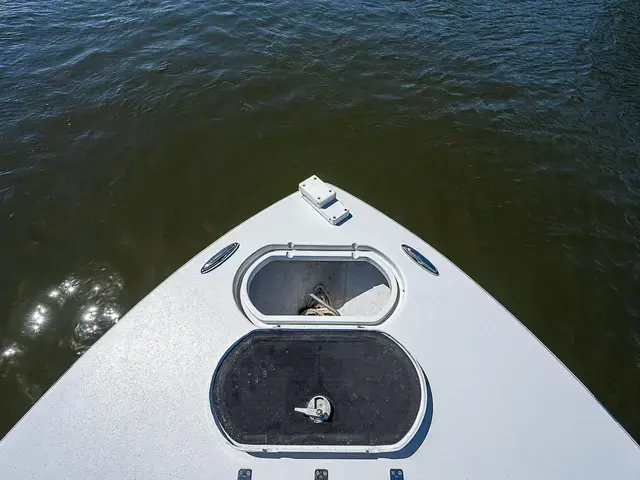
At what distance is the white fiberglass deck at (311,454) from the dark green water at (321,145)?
2903 mm

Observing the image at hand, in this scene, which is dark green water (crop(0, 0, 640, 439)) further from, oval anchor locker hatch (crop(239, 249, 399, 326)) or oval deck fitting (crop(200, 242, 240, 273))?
oval deck fitting (crop(200, 242, 240, 273))

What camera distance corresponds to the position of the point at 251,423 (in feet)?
12.9

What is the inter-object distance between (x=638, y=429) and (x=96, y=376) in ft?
24.9

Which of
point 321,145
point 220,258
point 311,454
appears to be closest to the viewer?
point 311,454

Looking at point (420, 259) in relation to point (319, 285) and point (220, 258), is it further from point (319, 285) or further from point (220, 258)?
point (220, 258)

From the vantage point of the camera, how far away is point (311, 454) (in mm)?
3803

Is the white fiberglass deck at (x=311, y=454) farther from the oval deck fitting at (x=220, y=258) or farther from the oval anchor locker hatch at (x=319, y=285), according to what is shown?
the oval anchor locker hatch at (x=319, y=285)

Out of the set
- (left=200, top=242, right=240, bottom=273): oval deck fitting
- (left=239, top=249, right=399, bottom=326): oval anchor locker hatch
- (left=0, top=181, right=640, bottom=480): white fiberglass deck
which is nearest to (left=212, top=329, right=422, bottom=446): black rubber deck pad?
(left=0, top=181, right=640, bottom=480): white fiberglass deck

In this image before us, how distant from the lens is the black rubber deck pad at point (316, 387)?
3.89 meters

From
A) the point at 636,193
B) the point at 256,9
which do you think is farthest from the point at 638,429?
the point at 256,9

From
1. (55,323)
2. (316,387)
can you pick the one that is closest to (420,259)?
(316,387)

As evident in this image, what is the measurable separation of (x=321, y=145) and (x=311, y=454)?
25.0 feet

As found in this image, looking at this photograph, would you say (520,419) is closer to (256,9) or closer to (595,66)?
(595,66)

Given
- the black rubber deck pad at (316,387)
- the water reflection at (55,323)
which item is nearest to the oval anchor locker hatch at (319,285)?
the black rubber deck pad at (316,387)
